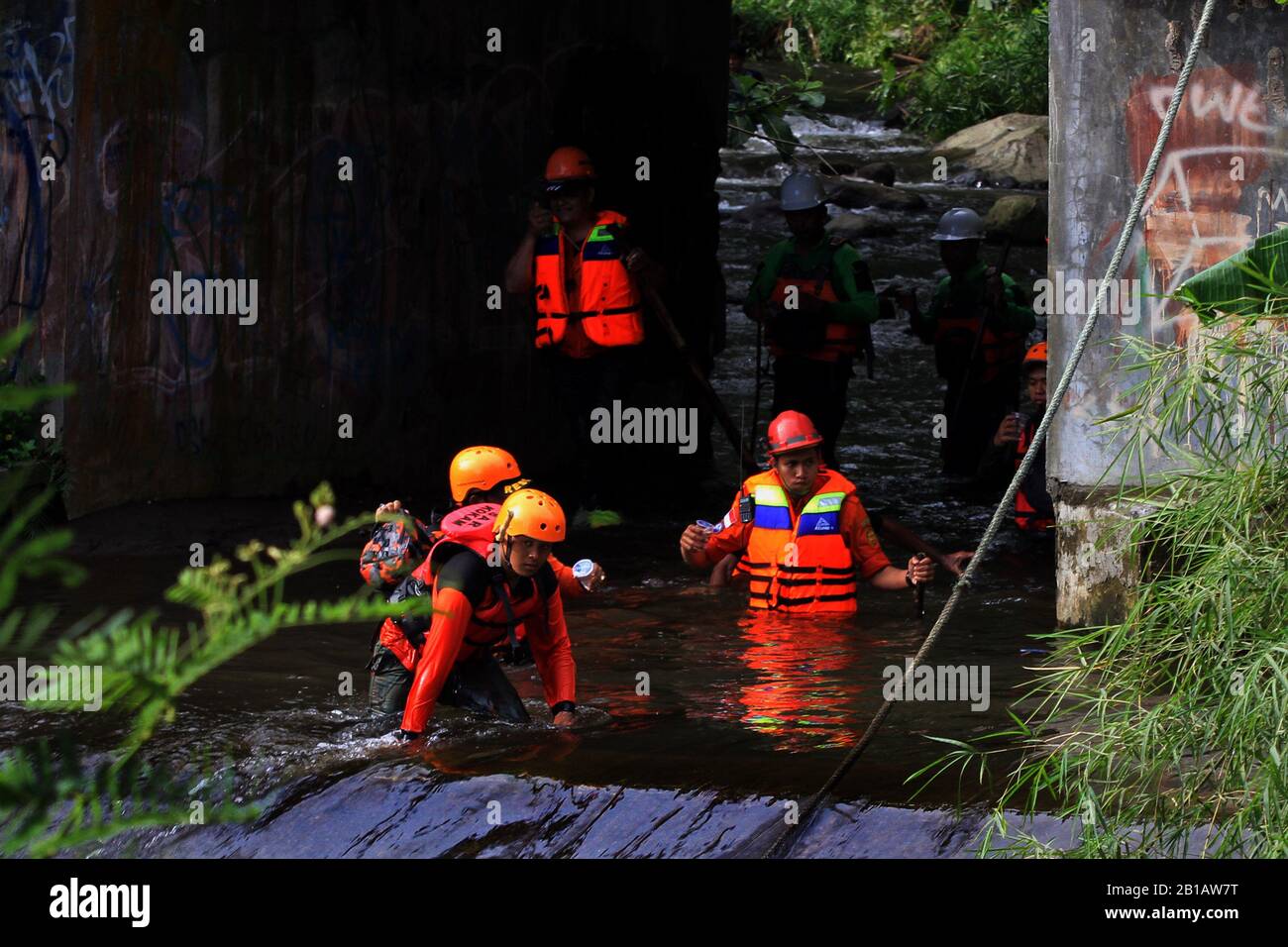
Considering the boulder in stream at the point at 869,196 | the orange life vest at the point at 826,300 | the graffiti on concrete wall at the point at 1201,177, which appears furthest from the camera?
the boulder in stream at the point at 869,196

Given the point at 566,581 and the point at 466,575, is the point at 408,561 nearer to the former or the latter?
the point at 466,575


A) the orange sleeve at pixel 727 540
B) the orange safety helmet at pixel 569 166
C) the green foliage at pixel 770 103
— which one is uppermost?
the green foliage at pixel 770 103

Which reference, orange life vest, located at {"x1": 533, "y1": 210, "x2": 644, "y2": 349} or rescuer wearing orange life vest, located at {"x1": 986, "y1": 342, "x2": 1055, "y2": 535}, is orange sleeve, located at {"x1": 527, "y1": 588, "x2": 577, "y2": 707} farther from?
orange life vest, located at {"x1": 533, "y1": 210, "x2": 644, "y2": 349}

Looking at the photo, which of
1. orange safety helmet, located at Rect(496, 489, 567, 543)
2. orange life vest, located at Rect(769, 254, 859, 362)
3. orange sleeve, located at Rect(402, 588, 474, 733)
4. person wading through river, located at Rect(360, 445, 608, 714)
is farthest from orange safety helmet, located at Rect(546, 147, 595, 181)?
orange sleeve, located at Rect(402, 588, 474, 733)

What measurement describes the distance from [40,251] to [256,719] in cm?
424

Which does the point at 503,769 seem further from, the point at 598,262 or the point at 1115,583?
the point at 598,262

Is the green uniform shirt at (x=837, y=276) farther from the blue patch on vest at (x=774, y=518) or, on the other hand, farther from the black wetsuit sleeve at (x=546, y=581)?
the black wetsuit sleeve at (x=546, y=581)

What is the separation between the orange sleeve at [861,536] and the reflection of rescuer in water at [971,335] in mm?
4117

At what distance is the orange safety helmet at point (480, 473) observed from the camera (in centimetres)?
734

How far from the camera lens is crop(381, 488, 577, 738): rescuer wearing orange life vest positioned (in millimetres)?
6414

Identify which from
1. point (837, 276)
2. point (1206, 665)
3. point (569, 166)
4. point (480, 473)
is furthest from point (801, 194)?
point (1206, 665)

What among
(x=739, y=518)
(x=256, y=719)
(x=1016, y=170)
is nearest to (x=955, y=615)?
(x=739, y=518)

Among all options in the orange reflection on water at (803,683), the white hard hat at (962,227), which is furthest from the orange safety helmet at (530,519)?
the white hard hat at (962,227)
